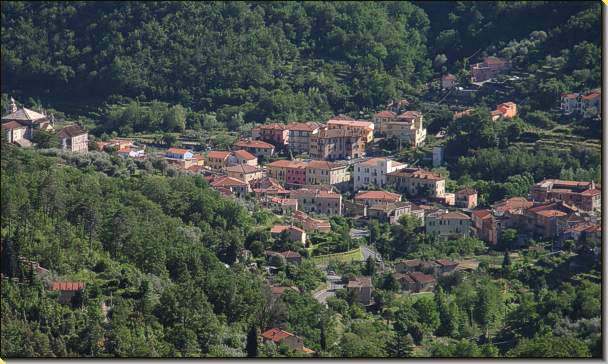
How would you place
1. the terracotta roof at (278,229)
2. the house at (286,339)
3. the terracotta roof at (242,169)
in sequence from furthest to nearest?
1. the terracotta roof at (242,169)
2. the terracotta roof at (278,229)
3. the house at (286,339)

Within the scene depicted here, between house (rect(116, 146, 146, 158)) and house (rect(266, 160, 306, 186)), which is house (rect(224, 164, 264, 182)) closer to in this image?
house (rect(266, 160, 306, 186))

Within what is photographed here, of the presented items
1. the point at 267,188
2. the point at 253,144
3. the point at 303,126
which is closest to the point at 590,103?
the point at 303,126

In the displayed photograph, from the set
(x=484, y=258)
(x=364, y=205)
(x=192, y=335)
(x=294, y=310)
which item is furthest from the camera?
(x=364, y=205)

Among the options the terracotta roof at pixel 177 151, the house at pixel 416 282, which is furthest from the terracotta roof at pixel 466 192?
the terracotta roof at pixel 177 151

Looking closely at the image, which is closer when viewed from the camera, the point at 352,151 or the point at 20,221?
the point at 20,221

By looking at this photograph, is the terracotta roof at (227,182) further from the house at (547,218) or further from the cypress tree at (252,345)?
the cypress tree at (252,345)

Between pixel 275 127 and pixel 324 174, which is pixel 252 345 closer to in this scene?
pixel 324 174

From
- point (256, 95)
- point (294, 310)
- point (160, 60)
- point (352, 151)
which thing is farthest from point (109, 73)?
point (294, 310)

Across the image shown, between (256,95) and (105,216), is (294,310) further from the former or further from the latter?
(256,95)
